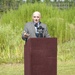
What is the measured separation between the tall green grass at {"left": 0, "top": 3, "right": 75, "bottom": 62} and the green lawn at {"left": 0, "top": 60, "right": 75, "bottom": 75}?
629mm

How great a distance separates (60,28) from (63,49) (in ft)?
5.69

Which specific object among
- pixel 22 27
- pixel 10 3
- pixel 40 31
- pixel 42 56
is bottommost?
pixel 42 56

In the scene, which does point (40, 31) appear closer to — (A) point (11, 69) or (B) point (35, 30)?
(B) point (35, 30)

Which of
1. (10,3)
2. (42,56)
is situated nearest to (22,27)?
(10,3)

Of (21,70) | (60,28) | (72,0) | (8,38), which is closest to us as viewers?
(21,70)

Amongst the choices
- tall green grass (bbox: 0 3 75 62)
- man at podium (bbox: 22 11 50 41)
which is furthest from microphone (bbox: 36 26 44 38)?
tall green grass (bbox: 0 3 75 62)

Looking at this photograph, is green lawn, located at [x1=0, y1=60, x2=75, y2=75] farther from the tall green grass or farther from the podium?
the podium

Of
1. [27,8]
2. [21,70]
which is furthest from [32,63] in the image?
[27,8]

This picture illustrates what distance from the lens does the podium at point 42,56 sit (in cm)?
549

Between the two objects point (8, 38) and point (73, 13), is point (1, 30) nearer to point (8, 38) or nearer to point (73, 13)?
point (8, 38)

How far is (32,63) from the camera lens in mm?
5523

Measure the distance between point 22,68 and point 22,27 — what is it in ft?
12.8

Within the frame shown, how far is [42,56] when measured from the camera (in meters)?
5.51

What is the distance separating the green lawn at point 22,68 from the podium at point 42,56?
10.8ft
